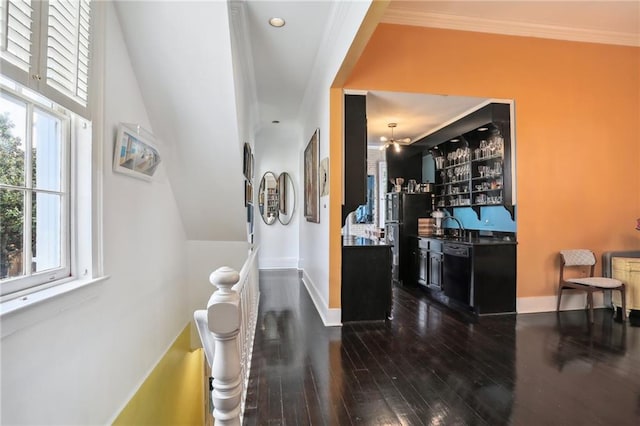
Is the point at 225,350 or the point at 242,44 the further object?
the point at 242,44

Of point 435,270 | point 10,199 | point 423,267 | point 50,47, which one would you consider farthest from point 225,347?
point 423,267

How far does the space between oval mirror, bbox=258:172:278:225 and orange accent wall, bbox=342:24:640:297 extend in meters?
4.29

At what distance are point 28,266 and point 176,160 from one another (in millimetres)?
1742

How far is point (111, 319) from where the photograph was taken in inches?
85.4

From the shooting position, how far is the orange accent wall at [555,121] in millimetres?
3736

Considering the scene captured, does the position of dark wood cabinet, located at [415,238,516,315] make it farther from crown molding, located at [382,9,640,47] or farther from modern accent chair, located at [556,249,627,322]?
crown molding, located at [382,9,640,47]

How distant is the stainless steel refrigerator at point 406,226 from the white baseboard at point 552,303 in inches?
64.2

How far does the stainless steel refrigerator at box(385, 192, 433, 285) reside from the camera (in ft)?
17.5

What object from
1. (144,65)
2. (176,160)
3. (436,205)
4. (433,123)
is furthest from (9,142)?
(436,205)

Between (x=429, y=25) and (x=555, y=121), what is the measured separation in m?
1.98

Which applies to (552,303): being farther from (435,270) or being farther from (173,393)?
(173,393)

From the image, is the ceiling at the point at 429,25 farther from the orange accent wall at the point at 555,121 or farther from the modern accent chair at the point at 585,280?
the modern accent chair at the point at 585,280

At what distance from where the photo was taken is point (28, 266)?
161 cm

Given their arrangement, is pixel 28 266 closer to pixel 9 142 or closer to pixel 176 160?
pixel 9 142
